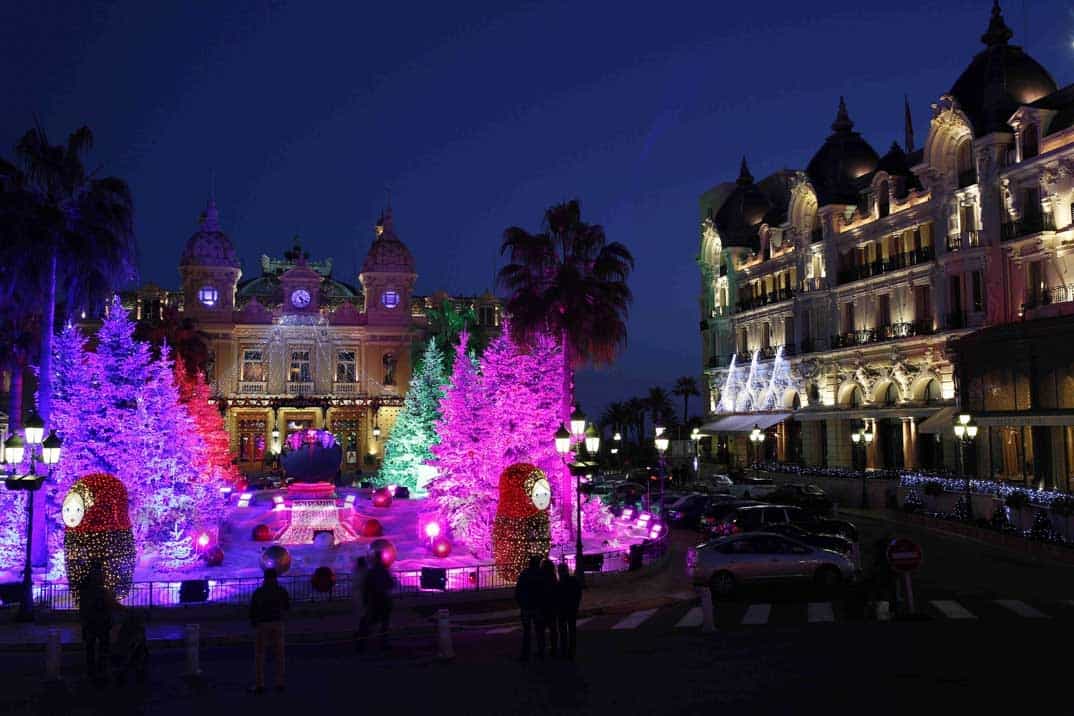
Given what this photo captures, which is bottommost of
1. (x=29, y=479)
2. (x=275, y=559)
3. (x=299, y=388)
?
(x=275, y=559)

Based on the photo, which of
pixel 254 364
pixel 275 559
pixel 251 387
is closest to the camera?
pixel 275 559

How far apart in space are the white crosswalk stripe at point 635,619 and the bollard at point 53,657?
967 cm

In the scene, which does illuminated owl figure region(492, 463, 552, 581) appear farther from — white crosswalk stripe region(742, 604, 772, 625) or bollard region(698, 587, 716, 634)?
bollard region(698, 587, 716, 634)

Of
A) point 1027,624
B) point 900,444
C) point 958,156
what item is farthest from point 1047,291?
point 1027,624

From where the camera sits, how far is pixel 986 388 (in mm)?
40031

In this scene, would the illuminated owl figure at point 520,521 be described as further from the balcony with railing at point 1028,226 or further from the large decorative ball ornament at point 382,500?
the balcony with railing at point 1028,226

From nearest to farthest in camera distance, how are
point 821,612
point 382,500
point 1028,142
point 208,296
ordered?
point 821,612 < point 382,500 < point 1028,142 < point 208,296

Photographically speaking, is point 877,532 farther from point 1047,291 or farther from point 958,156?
point 958,156

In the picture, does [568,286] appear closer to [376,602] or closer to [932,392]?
[376,602]

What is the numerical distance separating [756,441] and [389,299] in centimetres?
3067

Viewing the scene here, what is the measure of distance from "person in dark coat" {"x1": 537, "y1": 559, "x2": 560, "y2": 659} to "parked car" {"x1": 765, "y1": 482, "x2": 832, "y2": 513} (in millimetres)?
25033

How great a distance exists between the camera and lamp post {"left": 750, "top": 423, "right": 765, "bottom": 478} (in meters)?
52.1

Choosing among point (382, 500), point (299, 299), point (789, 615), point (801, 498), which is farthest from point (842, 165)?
point (789, 615)

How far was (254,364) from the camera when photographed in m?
70.2
